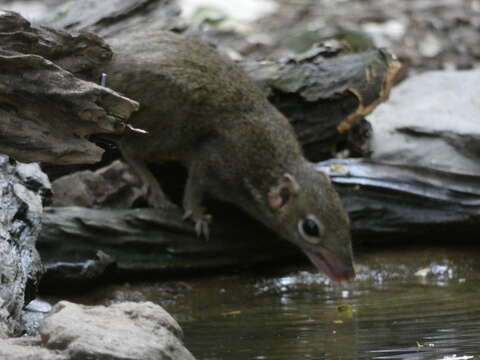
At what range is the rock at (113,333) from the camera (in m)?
3.40

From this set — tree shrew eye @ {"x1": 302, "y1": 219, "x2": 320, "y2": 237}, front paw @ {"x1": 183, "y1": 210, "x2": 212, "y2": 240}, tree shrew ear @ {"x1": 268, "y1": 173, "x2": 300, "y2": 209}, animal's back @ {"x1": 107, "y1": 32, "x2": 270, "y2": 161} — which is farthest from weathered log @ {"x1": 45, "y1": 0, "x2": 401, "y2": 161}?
front paw @ {"x1": 183, "y1": 210, "x2": 212, "y2": 240}

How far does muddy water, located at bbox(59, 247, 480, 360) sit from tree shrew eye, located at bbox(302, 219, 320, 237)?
0.41m

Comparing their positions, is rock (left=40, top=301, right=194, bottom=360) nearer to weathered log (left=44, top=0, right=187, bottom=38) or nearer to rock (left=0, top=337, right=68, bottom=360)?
rock (left=0, top=337, right=68, bottom=360)

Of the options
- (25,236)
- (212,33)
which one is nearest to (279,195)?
(25,236)

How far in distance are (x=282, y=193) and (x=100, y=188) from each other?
1467mm

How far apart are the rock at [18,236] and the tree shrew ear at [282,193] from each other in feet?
6.39

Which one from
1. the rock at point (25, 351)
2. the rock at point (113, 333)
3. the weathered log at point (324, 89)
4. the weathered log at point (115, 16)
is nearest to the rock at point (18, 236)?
the rock at point (25, 351)

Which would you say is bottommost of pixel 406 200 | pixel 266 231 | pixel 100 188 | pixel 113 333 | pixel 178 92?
pixel 266 231

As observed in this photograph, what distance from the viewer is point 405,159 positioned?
794 centimetres

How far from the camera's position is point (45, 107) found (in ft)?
13.9

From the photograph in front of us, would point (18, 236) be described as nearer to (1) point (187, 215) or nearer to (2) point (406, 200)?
(1) point (187, 215)

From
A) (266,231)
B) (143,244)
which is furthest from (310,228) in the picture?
(143,244)

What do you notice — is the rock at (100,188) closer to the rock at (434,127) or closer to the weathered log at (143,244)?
the weathered log at (143,244)

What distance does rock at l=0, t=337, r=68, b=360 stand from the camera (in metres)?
3.42
